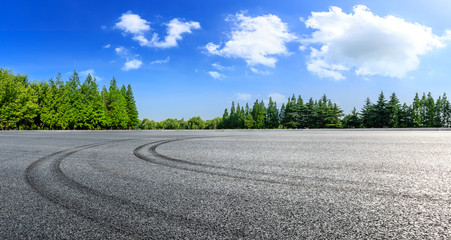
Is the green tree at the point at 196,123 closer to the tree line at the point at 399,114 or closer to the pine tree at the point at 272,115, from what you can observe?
the pine tree at the point at 272,115

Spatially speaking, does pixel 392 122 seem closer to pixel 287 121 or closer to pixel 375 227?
pixel 287 121

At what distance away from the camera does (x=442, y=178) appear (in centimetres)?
384

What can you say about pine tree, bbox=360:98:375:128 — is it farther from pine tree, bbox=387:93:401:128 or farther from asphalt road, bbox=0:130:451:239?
asphalt road, bbox=0:130:451:239

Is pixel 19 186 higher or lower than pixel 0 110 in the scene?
lower

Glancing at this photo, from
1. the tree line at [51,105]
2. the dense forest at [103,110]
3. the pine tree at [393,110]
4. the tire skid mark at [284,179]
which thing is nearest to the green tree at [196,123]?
the dense forest at [103,110]

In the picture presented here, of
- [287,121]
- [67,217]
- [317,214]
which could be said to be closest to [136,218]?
[67,217]

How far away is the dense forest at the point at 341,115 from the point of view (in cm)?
5116

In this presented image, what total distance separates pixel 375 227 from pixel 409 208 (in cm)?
76

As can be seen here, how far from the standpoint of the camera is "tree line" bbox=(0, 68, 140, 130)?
43388mm

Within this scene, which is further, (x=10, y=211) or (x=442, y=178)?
(x=442, y=178)

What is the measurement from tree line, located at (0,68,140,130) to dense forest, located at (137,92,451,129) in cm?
4292

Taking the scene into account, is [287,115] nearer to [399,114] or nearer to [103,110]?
[399,114]

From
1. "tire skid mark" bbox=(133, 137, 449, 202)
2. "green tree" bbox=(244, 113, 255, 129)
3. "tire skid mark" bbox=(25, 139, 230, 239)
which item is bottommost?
"tire skid mark" bbox=(25, 139, 230, 239)

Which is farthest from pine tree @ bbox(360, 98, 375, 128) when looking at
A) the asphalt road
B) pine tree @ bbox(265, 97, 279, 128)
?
the asphalt road
